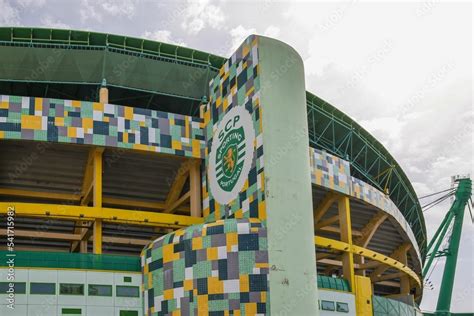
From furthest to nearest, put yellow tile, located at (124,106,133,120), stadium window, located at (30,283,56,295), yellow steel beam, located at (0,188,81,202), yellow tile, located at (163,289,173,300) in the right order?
yellow steel beam, located at (0,188,81,202), yellow tile, located at (124,106,133,120), stadium window, located at (30,283,56,295), yellow tile, located at (163,289,173,300)

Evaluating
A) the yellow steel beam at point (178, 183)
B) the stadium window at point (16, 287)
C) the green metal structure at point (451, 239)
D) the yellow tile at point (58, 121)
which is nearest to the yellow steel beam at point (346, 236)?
the yellow steel beam at point (178, 183)

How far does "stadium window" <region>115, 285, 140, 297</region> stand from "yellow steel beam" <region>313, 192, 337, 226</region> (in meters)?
19.2

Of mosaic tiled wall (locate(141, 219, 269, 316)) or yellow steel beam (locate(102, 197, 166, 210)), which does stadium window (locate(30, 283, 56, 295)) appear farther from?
yellow steel beam (locate(102, 197, 166, 210))

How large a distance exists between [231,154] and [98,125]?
9.71 metres

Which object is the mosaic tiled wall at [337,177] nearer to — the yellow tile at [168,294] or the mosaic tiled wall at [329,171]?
the mosaic tiled wall at [329,171]

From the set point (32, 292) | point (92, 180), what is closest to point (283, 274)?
point (32, 292)

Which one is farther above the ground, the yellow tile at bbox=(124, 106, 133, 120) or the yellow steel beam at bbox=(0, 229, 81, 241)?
the yellow tile at bbox=(124, 106, 133, 120)

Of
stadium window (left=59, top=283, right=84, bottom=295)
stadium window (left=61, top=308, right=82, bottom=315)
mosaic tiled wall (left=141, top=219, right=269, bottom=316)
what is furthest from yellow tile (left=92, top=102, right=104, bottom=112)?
stadium window (left=61, top=308, right=82, bottom=315)

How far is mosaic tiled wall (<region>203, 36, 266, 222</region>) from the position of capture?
3728 cm

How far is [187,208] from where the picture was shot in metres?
53.2

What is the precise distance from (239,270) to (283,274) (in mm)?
2235

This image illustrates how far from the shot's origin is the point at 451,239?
3762 inches

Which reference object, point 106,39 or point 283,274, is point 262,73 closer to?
point 283,274

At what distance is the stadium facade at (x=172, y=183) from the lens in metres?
36.3
